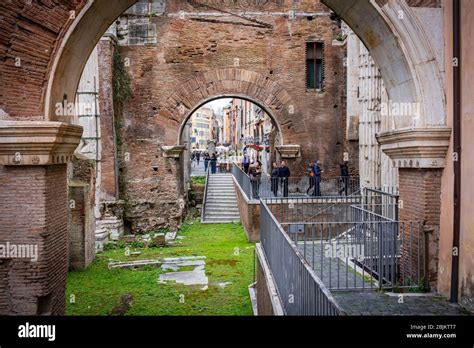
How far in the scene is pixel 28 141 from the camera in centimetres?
553

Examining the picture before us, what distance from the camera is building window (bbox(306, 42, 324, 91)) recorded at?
62.8 feet

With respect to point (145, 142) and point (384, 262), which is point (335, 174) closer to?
point (145, 142)

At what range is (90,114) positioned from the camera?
57.7 feet

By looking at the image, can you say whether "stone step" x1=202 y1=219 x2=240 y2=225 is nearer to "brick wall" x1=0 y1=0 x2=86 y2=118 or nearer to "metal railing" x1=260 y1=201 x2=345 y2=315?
"metal railing" x1=260 y1=201 x2=345 y2=315

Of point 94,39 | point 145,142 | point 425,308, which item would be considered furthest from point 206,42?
point 425,308

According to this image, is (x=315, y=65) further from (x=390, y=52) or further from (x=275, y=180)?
(x=390, y=52)

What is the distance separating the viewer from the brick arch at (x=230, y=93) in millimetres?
18609

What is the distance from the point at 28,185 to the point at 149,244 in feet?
34.8

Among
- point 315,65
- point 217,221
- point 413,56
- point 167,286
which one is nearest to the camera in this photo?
point 413,56

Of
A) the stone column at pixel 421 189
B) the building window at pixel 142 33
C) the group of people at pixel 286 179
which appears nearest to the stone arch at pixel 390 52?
the stone column at pixel 421 189

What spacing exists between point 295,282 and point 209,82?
14361 mm

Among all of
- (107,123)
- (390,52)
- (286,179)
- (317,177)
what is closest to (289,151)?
(317,177)

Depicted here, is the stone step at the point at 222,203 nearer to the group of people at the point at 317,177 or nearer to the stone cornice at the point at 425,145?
the group of people at the point at 317,177

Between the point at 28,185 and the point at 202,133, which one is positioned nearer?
the point at 28,185
